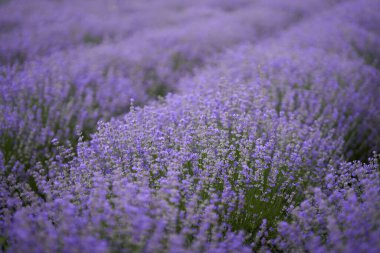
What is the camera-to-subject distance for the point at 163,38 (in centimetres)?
614

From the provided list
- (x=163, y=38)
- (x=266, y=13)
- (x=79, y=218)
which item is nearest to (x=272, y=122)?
(x=79, y=218)

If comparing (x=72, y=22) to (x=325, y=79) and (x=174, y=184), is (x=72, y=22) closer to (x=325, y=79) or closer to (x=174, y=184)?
(x=325, y=79)

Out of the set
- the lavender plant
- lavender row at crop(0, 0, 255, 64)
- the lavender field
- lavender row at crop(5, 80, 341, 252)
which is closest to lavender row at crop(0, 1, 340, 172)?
the lavender field

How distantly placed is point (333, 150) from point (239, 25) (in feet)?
16.4

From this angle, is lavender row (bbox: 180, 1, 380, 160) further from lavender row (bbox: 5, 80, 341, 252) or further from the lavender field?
lavender row (bbox: 5, 80, 341, 252)

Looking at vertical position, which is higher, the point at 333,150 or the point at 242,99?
the point at 242,99

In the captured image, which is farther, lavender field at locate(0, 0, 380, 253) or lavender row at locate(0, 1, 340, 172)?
lavender row at locate(0, 1, 340, 172)

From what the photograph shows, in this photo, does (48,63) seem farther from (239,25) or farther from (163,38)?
(239,25)

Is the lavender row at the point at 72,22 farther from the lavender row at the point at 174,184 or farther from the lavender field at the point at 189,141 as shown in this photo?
the lavender row at the point at 174,184

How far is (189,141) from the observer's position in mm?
2225

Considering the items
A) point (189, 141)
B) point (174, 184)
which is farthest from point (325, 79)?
point (174, 184)

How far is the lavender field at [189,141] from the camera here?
1.64m

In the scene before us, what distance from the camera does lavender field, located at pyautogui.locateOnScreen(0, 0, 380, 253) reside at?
1.64 m

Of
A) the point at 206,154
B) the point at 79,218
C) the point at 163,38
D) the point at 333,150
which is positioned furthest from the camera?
the point at 163,38
